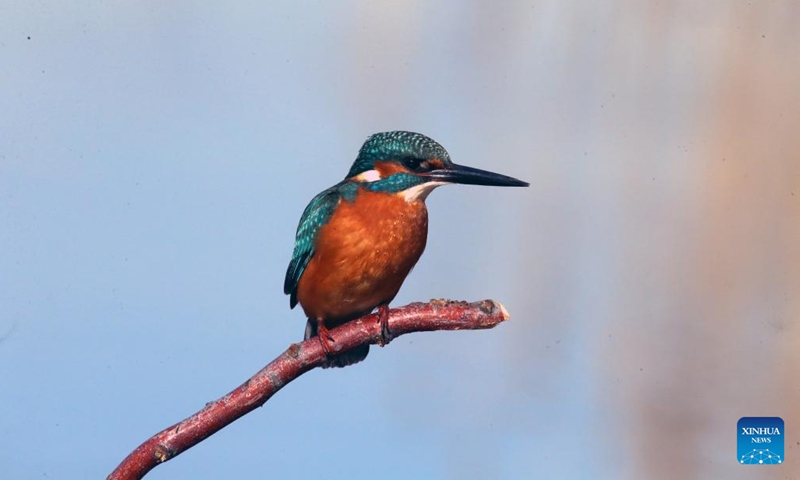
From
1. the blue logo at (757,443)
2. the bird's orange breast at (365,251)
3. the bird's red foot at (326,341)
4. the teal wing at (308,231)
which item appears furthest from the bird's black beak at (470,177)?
the blue logo at (757,443)

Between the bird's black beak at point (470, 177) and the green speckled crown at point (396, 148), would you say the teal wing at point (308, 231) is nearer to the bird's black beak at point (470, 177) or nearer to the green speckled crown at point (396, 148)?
the green speckled crown at point (396, 148)

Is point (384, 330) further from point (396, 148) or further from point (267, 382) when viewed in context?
point (396, 148)

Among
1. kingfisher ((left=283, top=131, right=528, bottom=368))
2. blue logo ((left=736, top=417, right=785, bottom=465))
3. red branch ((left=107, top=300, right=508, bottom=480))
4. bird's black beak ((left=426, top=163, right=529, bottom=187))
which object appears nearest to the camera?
red branch ((left=107, top=300, right=508, bottom=480))

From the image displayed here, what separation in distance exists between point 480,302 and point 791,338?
105 centimetres

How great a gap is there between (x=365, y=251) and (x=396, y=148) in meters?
0.22

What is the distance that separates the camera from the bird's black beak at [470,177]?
5.47ft

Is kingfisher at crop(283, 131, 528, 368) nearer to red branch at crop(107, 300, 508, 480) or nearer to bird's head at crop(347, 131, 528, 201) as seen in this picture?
bird's head at crop(347, 131, 528, 201)

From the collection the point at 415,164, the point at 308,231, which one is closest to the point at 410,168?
the point at 415,164

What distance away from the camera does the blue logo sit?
2049 mm

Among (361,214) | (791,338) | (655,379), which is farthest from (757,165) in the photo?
(361,214)

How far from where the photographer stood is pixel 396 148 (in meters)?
1.78

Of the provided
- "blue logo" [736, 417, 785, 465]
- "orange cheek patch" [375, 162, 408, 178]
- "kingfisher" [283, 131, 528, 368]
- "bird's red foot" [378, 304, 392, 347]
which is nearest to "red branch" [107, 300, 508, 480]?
"bird's red foot" [378, 304, 392, 347]

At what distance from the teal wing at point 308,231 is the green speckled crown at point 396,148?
0.09 metres

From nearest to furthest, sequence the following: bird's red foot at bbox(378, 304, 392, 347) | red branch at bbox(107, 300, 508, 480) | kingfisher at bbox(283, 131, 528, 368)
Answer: red branch at bbox(107, 300, 508, 480), bird's red foot at bbox(378, 304, 392, 347), kingfisher at bbox(283, 131, 528, 368)
